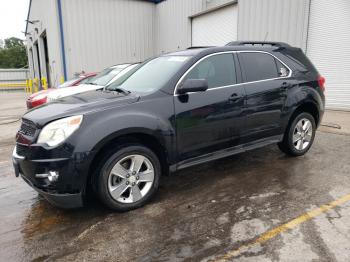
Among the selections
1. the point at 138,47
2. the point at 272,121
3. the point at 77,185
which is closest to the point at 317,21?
the point at 272,121

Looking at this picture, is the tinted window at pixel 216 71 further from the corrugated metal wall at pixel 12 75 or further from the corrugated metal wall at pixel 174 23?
the corrugated metal wall at pixel 12 75

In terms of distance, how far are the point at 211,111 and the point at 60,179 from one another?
6.24 feet

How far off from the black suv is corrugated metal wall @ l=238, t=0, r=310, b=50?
5.20 m

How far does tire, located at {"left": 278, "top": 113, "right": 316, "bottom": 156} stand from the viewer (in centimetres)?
483

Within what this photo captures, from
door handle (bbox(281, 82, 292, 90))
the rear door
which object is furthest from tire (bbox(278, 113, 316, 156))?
door handle (bbox(281, 82, 292, 90))

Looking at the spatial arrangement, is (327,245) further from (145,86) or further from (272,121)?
(145,86)

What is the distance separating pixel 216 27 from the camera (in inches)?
549

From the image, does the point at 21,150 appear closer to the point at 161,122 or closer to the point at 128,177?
the point at 128,177

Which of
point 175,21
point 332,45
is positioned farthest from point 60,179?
point 175,21

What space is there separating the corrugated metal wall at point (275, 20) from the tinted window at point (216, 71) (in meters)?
5.69

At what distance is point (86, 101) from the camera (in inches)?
139

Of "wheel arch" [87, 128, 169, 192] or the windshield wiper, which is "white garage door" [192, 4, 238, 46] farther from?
"wheel arch" [87, 128, 169, 192]

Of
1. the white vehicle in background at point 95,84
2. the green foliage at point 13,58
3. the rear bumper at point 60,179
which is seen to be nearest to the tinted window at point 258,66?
the rear bumper at point 60,179

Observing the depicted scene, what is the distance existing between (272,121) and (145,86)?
1949 millimetres
